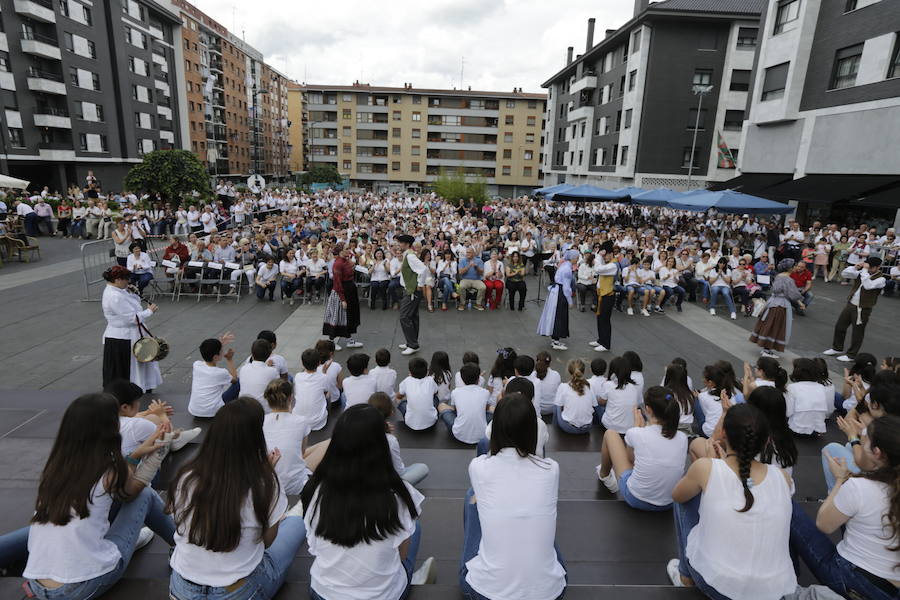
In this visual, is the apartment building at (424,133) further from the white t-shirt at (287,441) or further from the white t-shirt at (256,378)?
the white t-shirt at (287,441)

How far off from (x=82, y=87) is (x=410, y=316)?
1761 inches

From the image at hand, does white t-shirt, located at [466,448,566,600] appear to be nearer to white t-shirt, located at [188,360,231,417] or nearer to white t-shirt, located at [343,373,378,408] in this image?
white t-shirt, located at [343,373,378,408]

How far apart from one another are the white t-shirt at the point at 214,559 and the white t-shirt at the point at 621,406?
398cm

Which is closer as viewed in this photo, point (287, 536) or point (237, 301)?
point (287, 536)

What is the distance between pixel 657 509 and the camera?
3.87 meters

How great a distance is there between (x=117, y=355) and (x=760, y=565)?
712 centimetres

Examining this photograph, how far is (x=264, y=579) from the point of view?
265 centimetres

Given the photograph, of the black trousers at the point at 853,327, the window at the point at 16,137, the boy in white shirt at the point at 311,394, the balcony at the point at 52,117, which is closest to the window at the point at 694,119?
the black trousers at the point at 853,327

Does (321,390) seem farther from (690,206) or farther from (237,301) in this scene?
(690,206)

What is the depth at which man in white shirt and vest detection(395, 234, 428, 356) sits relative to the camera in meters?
8.94

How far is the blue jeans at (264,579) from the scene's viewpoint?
8.20ft

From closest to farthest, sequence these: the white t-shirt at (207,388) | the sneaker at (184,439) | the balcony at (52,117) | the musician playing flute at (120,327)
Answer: the sneaker at (184,439)
the white t-shirt at (207,388)
the musician playing flute at (120,327)
the balcony at (52,117)

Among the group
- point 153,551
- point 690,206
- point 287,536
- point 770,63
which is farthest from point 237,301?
point 770,63

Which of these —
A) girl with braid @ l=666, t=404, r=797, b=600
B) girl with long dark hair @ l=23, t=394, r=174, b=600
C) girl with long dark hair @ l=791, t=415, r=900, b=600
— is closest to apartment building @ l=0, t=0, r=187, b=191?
girl with long dark hair @ l=23, t=394, r=174, b=600
